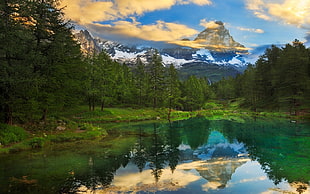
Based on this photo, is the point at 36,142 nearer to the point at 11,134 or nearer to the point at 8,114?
the point at 11,134

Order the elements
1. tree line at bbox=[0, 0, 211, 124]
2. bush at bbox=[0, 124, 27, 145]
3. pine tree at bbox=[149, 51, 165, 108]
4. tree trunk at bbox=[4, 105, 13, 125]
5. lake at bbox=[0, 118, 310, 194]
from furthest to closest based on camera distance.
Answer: pine tree at bbox=[149, 51, 165, 108], tree trunk at bbox=[4, 105, 13, 125], tree line at bbox=[0, 0, 211, 124], bush at bbox=[0, 124, 27, 145], lake at bbox=[0, 118, 310, 194]

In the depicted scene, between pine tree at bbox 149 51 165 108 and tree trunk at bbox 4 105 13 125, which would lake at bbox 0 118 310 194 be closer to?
tree trunk at bbox 4 105 13 125

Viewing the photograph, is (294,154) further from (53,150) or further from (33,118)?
(33,118)

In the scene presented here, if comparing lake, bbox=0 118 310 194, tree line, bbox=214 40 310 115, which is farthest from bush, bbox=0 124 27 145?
tree line, bbox=214 40 310 115

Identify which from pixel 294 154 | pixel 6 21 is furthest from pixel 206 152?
pixel 6 21

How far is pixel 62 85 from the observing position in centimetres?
3219

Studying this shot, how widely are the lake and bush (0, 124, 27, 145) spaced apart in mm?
2848

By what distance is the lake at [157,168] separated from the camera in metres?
12.8

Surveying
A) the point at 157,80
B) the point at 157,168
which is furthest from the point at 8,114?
the point at 157,80

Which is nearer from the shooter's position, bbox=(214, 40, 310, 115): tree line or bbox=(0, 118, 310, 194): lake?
bbox=(0, 118, 310, 194): lake

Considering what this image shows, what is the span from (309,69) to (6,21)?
233ft

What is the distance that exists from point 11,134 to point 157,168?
1521cm

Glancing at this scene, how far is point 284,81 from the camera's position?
64438 mm

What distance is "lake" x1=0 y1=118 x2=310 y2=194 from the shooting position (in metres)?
12.8
